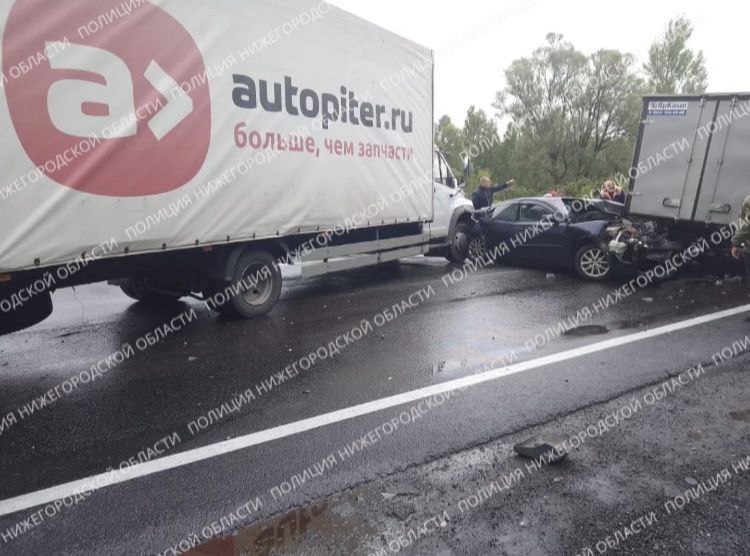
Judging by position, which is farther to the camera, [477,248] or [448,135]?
[448,135]

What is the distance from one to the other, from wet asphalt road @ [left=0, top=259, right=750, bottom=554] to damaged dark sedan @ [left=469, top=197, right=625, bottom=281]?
113 centimetres

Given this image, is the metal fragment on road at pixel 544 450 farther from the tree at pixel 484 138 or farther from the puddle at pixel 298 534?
the tree at pixel 484 138

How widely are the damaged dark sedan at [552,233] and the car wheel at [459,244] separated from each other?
11.1 inches

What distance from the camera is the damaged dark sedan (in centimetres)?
917

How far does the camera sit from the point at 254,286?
6953 mm

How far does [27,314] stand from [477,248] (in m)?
8.65

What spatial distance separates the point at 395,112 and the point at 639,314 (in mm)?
4627

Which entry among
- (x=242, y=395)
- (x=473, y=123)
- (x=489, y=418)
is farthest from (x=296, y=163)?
(x=473, y=123)

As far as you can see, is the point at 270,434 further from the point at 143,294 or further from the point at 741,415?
the point at 143,294

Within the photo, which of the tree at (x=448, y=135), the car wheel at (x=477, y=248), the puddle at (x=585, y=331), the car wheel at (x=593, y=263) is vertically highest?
the puddle at (x=585, y=331)

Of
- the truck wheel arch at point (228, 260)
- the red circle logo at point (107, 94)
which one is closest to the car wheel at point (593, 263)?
the truck wheel arch at point (228, 260)

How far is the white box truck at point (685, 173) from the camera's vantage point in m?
8.27

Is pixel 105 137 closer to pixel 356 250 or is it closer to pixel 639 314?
pixel 356 250

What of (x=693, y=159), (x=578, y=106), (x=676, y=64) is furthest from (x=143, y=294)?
(x=676, y=64)
